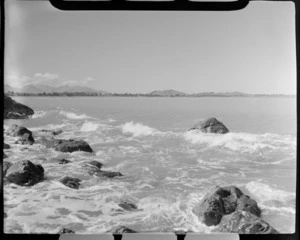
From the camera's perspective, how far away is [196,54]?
189 cm

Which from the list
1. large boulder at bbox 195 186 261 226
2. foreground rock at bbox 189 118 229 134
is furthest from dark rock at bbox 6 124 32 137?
large boulder at bbox 195 186 261 226

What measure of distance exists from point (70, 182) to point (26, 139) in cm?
30

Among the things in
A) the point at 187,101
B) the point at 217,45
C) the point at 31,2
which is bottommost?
the point at 187,101

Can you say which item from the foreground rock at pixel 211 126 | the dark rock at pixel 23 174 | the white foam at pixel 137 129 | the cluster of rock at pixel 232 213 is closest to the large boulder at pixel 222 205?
the cluster of rock at pixel 232 213

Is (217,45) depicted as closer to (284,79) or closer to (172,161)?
(284,79)

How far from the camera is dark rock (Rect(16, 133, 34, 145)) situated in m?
1.88

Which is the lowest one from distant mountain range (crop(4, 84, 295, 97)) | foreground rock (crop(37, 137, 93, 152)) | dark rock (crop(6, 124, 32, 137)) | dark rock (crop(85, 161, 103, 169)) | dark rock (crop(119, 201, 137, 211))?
dark rock (crop(119, 201, 137, 211))

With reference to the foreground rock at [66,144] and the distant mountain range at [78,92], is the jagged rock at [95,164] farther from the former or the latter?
the distant mountain range at [78,92]

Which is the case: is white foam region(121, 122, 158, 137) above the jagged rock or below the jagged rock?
above

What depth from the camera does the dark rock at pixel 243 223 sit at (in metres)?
1.84

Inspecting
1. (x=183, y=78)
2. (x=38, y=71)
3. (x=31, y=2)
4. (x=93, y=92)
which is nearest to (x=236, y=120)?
(x=183, y=78)

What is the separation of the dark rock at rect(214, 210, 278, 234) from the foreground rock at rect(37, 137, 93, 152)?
2.44ft

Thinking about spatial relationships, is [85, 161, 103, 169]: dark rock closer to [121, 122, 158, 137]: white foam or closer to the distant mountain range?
[121, 122, 158, 137]: white foam

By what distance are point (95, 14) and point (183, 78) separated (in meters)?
0.53
